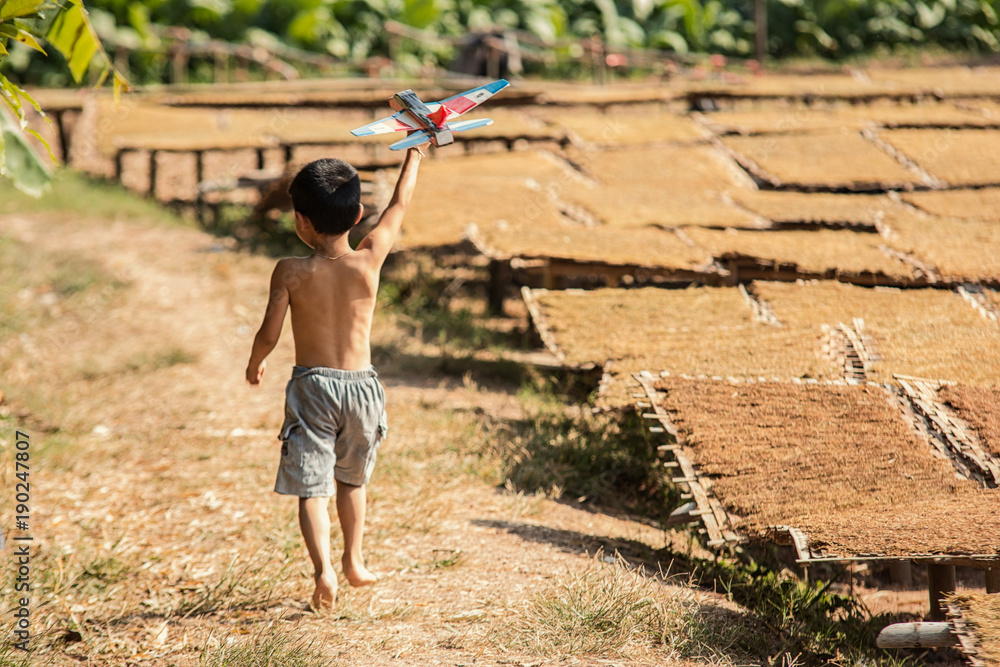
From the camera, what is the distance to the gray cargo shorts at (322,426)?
302 centimetres

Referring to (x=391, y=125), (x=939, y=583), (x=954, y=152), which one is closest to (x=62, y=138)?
(x=391, y=125)

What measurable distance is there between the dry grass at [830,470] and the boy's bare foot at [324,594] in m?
1.49

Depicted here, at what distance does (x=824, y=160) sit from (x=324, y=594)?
24.5ft

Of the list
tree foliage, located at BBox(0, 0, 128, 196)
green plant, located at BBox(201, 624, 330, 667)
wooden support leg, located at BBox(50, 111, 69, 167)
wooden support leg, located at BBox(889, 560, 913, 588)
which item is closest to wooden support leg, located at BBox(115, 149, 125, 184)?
wooden support leg, located at BBox(50, 111, 69, 167)

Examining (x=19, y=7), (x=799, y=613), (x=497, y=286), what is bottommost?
(x=497, y=286)

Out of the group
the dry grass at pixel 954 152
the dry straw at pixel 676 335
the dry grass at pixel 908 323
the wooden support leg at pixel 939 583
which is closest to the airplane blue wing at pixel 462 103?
the dry straw at pixel 676 335

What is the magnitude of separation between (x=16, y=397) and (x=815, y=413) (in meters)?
4.65

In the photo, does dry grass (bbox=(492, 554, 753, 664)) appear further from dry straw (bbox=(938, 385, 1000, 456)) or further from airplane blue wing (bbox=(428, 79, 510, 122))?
airplane blue wing (bbox=(428, 79, 510, 122))

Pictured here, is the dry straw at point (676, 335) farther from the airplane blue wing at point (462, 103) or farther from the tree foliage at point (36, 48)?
the tree foliage at point (36, 48)

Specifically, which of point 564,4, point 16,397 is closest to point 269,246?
point 16,397

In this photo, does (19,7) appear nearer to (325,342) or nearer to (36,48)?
(36,48)

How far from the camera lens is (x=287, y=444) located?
9.98ft

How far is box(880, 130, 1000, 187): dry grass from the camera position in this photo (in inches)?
327

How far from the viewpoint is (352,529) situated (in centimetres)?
315
